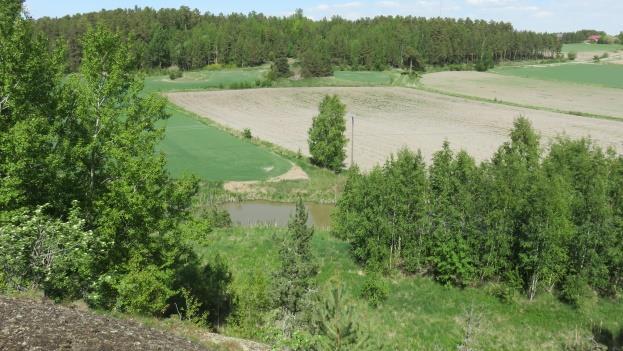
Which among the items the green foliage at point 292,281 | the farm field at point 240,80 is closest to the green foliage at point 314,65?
the farm field at point 240,80

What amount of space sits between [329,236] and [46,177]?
27.0 m

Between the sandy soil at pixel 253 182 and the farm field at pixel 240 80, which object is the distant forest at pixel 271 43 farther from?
the sandy soil at pixel 253 182

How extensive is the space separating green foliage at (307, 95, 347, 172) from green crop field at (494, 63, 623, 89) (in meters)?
101

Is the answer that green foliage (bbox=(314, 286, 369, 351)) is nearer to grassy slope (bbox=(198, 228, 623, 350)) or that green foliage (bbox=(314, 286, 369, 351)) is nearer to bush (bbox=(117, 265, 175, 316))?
bush (bbox=(117, 265, 175, 316))

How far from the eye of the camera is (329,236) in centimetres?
4488

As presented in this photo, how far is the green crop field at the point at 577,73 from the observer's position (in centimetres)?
14650

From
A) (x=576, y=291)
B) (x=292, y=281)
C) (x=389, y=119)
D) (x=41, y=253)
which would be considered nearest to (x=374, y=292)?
(x=292, y=281)

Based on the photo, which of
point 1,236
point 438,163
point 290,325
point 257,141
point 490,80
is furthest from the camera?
point 490,80

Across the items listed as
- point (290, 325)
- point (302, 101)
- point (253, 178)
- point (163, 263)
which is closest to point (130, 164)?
point (163, 263)

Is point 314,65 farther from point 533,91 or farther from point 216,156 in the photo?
point 216,156

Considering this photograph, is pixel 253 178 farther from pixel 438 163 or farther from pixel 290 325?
pixel 290 325

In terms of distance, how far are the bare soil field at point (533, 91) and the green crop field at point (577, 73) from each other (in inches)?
288

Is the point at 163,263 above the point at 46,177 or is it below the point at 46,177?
below

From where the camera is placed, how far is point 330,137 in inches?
2527
